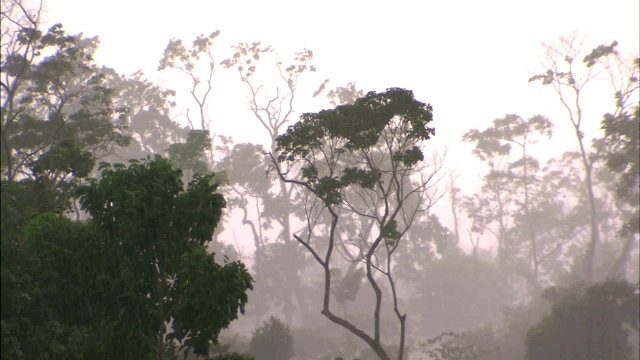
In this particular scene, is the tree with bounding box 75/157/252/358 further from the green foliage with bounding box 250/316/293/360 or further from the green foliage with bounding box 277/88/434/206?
the green foliage with bounding box 250/316/293/360

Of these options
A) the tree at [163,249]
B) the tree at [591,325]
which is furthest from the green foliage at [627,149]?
the tree at [163,249]

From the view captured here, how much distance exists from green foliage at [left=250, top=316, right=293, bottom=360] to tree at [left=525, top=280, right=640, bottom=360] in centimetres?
1380

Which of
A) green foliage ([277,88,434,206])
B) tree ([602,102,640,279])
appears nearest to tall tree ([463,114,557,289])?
tree ([602,102,640,279])

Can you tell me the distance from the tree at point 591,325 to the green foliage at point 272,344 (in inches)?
543

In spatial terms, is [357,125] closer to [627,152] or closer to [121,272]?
[121,272]

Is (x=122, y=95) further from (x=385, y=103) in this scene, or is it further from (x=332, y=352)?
(x=385, y=103)

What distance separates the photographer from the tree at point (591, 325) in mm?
25734

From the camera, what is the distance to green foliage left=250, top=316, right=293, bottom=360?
30.0 m

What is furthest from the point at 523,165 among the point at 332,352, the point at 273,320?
the point at 273,320

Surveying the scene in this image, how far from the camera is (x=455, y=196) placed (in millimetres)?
65125

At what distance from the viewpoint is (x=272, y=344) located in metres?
30.1

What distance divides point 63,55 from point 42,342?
17.3 m

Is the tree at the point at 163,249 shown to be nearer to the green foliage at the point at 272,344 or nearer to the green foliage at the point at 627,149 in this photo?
the green foliage at the point at 272,344

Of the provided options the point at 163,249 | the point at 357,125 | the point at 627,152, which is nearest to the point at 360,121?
the point at 357,125
